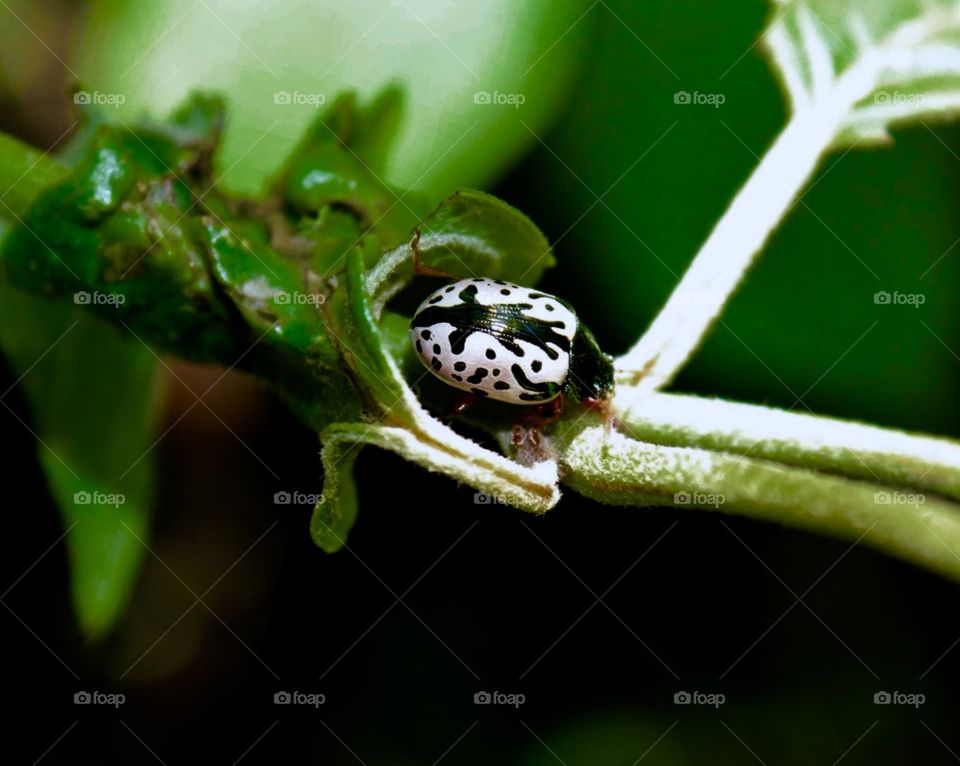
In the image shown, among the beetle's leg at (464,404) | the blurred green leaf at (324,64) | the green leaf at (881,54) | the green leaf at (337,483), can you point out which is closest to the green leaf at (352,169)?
the blurred green leaf at (324,64)

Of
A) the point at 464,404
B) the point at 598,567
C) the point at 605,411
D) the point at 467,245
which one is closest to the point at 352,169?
the point at 467,245

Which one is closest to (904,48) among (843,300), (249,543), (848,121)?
(848,121)

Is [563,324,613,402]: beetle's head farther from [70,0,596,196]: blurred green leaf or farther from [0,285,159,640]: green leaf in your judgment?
[0,285,159,640]: green leaf

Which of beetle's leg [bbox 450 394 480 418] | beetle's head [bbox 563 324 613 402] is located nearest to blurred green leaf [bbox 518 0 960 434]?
beetle's head [bbox 563 324 613 402]

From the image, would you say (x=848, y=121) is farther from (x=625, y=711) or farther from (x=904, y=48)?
(x=625, y=711)

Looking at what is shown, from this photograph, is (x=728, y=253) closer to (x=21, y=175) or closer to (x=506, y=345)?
(x=506, y=345)
